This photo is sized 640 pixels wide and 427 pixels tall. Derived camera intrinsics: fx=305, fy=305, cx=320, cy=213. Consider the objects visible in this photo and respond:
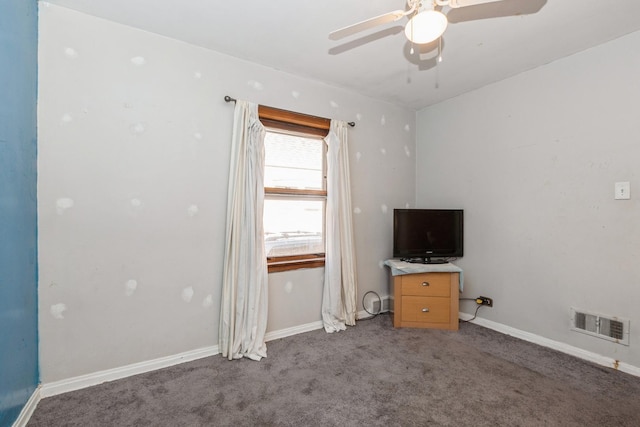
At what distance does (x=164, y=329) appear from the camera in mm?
2270

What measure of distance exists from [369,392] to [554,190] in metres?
2.24

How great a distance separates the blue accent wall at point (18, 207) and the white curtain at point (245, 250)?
3.73 ft

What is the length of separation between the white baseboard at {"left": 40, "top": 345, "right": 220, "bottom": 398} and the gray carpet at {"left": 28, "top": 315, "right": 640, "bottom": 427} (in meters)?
0.05

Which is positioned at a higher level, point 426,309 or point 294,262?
point 294,262

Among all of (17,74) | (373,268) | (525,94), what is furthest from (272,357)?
(525,94)

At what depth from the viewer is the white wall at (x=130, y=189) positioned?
76.2 inches

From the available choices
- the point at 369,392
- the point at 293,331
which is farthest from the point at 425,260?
the point at 369,392

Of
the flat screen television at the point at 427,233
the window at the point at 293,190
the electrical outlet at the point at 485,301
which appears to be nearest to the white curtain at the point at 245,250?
the window at the point at 293,190

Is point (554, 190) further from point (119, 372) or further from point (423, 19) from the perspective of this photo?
point (119, 372)

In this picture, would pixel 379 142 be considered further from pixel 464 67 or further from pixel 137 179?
pixel 137 179

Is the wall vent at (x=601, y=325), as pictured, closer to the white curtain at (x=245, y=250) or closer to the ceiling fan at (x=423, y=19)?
the ceiling fan at (x=423, y=19)

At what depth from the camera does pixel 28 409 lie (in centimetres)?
170

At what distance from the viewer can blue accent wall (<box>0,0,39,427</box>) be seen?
144cm

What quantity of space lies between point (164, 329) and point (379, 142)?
109 inches
